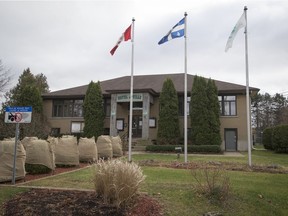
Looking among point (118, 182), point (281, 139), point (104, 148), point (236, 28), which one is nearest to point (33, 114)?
point (104, 148)

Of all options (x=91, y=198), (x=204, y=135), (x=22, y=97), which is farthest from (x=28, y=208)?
(x=22, y=97)

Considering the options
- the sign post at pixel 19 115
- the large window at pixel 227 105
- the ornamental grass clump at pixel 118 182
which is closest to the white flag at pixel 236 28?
the sign post at pixel 19 115

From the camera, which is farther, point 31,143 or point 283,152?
point 283,152

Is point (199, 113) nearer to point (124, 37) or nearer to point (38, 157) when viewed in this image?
point (124, 37)

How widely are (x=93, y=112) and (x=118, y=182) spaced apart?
78.7ft

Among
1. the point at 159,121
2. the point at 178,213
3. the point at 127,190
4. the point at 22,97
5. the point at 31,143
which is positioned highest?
the point at 22,97

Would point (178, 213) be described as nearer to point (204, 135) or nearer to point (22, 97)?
point (204, 135)

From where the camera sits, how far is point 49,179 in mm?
9578

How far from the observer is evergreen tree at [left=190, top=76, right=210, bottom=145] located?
26031 mm

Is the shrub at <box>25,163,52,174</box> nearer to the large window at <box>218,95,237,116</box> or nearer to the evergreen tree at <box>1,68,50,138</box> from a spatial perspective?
the evergreen tree at <box>1,68,50,138</box>

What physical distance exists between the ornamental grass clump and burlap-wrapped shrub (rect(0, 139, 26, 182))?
13.3 feet

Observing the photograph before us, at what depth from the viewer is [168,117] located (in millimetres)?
27312

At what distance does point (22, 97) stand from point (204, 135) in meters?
19.8

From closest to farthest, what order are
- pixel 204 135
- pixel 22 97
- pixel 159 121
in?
pixel 204 135
pixel 159 121
pixel 22 97
